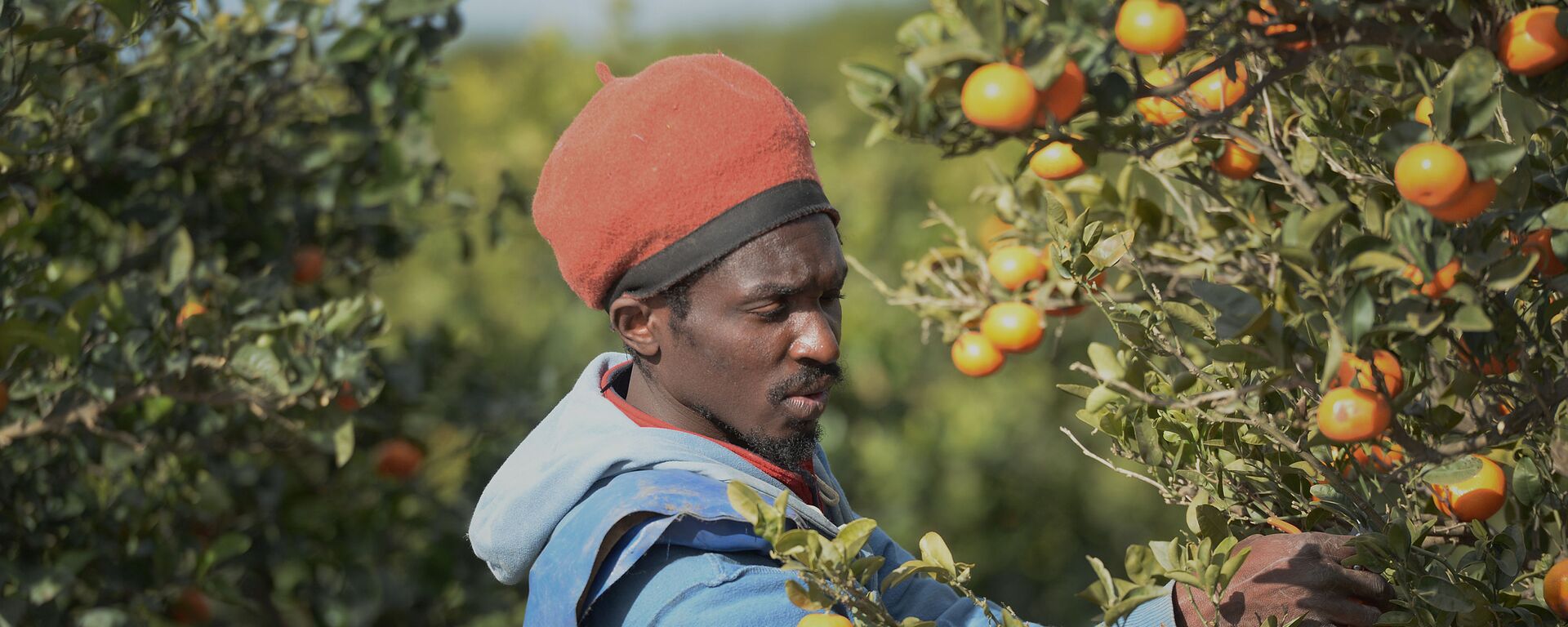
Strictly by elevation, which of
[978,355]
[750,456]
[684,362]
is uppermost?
[684,362]

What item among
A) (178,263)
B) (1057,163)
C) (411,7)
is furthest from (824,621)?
(411,7)

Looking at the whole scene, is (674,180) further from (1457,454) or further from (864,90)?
(1457,454)

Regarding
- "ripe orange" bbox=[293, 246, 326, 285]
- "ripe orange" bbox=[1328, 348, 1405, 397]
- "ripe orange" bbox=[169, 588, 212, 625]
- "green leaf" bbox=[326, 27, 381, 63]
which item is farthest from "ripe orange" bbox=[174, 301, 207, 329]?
"ripe orange" bbox=[1328, 348, 1405, 397]

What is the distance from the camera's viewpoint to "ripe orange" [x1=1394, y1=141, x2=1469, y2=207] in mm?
1168

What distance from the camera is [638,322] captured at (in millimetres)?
1798

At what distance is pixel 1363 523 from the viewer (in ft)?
4.82

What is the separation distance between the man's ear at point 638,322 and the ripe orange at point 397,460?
5.46 feet

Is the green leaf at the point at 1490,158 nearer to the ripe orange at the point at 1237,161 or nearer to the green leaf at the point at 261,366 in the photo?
the ripe orange at the point at 1237,161

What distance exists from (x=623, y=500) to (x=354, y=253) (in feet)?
6.02

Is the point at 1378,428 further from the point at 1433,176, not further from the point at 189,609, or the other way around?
the point at 189,609

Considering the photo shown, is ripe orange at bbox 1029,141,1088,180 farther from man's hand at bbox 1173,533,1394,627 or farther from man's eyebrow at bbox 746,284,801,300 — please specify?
man's hand at bbox 1173,533,1394,627

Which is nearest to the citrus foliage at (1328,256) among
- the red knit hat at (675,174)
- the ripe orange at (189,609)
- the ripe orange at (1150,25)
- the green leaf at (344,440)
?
the ripe orange at (1150,25)

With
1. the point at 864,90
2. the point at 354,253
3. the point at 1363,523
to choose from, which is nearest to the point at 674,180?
the point at 864,90

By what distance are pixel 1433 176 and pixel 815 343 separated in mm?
731
